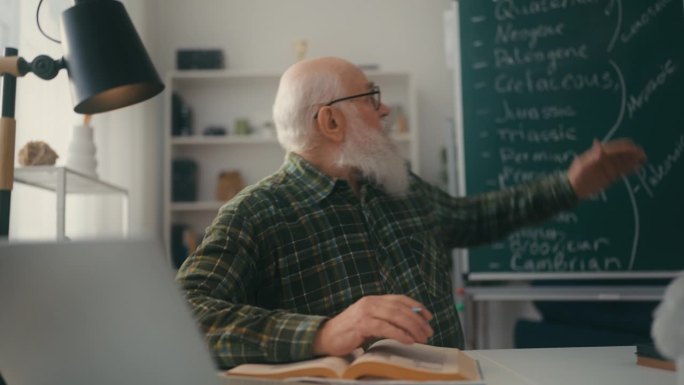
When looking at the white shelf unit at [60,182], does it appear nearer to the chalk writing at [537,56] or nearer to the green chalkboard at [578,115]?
the green chalkboard at [578,115]

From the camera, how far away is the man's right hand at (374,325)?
77cm

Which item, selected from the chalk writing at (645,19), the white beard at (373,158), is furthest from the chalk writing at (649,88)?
the white beard at (373,158)

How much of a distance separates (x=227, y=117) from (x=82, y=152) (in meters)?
1.71

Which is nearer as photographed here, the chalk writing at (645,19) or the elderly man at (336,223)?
the elderly man at (336,223)

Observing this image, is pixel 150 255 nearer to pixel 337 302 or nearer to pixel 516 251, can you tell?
pixel 337 302

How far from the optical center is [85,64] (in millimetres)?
875

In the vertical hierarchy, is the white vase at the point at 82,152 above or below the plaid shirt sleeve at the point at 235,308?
above

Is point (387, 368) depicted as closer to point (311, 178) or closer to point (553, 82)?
point (311, 178)

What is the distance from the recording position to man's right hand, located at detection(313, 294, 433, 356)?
2.51ft

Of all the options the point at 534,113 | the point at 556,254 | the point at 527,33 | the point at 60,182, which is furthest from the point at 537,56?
the point at 60,182

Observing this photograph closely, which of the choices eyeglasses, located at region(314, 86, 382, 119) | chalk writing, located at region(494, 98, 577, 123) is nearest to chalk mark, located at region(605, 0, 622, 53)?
chalk writing, located at region(494, 98, 577, 123)

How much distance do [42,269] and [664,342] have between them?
58cm

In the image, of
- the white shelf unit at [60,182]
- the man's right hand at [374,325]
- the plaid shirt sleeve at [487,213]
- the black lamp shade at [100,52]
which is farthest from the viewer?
the white shelf unit at [60,182]

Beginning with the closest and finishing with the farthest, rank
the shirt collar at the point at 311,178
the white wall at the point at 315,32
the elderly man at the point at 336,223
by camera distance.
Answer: the elderly man at the point at 336,223 → the shirt collar at the point at 311,178 → the white wall at the point at 315,32
